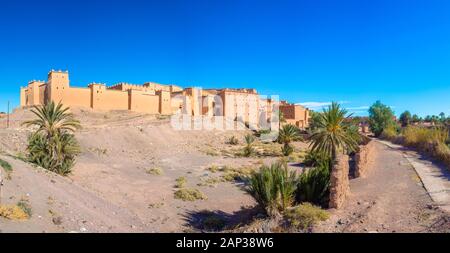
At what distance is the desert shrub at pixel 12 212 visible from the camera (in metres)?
8.14

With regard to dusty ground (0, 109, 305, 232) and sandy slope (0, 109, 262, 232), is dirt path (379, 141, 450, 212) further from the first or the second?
sandy slope (0, 109, 262, 232)

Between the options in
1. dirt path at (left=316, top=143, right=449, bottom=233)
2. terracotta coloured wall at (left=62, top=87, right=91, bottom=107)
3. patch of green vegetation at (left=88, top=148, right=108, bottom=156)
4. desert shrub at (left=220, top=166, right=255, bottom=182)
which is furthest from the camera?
terracotta coloured wall at (left=62, top=87, right=91, bottom=107)

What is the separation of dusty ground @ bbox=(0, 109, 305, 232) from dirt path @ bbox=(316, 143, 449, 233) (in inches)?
172

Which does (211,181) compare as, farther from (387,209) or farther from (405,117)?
(405,117)

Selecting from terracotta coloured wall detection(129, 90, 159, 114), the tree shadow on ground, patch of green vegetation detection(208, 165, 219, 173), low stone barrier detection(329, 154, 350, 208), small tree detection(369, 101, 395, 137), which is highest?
terracotta coloured wall detection(129, 90, 159, 114)

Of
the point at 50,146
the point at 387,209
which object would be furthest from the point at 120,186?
the point at 387,209

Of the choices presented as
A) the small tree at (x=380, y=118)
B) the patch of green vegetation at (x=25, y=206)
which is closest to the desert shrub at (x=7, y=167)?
the patch of green vegetation at (x=25, y=206)

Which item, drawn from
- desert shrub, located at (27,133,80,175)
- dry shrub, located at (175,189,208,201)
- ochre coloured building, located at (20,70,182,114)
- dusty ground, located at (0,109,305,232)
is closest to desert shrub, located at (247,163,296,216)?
dusty ground, located at (0,109,305,232)

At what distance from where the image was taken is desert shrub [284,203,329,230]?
8805 mm

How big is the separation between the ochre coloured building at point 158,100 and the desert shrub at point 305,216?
142 ft

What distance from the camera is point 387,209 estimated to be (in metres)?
9.53

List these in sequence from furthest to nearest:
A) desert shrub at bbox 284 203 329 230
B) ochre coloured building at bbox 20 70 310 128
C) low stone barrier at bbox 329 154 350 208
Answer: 1. ochre coloured building at bbox 20 70 310 128
2. low stone barrier at bbox 329 154 350 208
3. desert shrub at bbox 284 203 329 230

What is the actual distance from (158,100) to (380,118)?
3241cm
